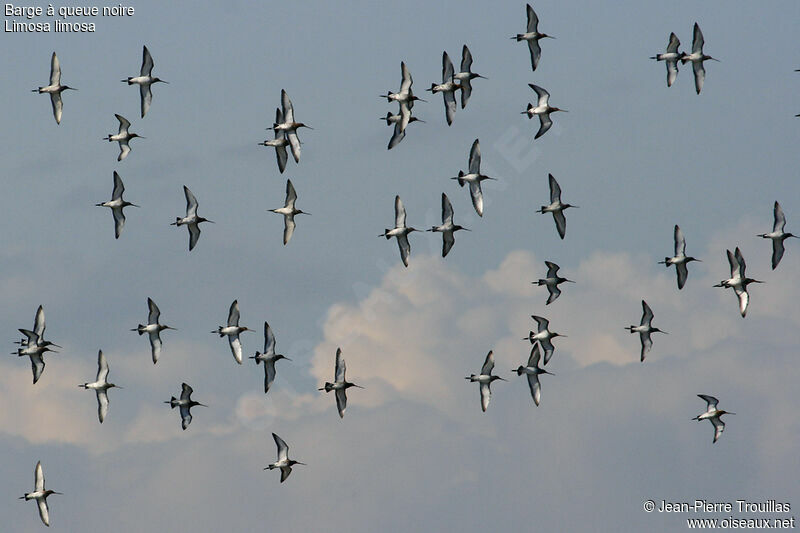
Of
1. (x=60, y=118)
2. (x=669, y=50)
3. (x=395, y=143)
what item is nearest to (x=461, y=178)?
(x=395, y=143)

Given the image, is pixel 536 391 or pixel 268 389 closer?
pixel 268 389

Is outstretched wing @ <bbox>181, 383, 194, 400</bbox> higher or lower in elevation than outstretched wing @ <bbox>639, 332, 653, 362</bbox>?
lower

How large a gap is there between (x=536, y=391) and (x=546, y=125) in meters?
29.9

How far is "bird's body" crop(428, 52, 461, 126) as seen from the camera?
585 ft

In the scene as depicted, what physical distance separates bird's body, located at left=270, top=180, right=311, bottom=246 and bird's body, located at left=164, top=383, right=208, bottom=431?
72.6ft

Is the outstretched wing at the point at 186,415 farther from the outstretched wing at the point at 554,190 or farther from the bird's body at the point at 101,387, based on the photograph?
the outstretched wing at the point at 554,190

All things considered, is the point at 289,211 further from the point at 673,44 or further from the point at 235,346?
the point at 673,44

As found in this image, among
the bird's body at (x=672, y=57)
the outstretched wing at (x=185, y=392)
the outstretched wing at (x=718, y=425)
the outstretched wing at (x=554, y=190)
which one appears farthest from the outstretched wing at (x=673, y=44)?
the outstretched wing at (x=185, y=392)

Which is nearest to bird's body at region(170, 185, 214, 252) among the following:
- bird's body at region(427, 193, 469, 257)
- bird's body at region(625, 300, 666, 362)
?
bird's body at region(427, 193, 469, 257)

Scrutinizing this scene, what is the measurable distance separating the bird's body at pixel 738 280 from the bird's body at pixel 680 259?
12.9 feet

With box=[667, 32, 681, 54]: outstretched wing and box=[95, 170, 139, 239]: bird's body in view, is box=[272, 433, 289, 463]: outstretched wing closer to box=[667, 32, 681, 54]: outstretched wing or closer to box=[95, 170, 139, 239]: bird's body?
box=[95, 170, 139, 239]: bird's body

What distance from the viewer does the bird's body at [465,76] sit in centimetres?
17875

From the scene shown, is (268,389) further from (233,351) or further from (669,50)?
(669,50)

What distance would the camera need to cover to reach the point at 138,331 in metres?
184
